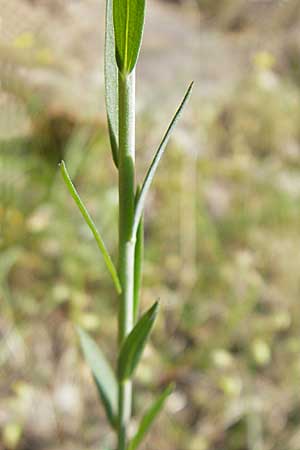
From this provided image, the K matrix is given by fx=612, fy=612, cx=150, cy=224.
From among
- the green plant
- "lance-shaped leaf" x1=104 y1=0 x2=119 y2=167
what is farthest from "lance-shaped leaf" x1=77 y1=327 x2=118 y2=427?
"lance-shaped leaf" x1=104 y1=0 x2=119 y2=167

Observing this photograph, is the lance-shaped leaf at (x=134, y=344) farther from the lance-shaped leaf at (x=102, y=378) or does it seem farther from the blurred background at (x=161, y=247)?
the blurred background at (x=161, y=247)

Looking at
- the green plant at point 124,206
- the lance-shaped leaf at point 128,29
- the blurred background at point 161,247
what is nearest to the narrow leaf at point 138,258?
the green plant at point 124,206

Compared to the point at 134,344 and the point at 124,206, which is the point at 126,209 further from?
the point at 134,344

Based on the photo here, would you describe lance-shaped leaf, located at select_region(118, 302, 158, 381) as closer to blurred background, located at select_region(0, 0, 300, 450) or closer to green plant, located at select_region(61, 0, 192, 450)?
green plant, located at select_region(61, 0, 192, 450)

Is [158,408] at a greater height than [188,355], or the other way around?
[158,408]

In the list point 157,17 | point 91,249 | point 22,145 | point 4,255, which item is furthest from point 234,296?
point 157,17

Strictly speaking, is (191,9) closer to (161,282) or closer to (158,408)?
(161,282)
